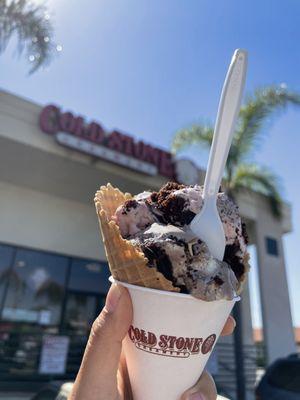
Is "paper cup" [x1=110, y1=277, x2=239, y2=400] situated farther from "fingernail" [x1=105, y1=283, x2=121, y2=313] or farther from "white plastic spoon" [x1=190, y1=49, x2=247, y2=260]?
"white plastic spoon" [x1=190, y1=49, x2=247, y2=260]

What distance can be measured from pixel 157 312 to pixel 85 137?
7424 mm

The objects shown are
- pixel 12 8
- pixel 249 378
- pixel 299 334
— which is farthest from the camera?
pixel 299 334

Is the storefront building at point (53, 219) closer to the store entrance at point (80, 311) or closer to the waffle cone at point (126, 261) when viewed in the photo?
the store entrance at point (80, 311)

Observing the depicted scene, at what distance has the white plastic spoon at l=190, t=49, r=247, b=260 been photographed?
1343 mm

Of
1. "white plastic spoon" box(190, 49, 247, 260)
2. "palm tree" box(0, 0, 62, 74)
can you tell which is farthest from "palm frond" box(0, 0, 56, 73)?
"white plastic spoon" box(190, 49, 247, 260)

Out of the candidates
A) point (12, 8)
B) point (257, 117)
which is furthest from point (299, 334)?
point (12, 8)

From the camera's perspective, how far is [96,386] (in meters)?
1.22

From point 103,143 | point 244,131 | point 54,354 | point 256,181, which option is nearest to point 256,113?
point 244,131

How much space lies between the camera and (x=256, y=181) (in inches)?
407

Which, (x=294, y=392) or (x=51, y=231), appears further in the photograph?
(x=51, y=231)

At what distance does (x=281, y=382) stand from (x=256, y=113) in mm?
6890

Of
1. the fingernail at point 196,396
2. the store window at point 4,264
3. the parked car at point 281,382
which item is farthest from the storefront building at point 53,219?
the fingernail at point 196,396

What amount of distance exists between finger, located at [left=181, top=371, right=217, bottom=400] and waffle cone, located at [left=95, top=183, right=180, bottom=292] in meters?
0.46

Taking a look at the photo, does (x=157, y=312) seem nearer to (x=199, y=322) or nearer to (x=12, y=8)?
(x=199, y=322)
